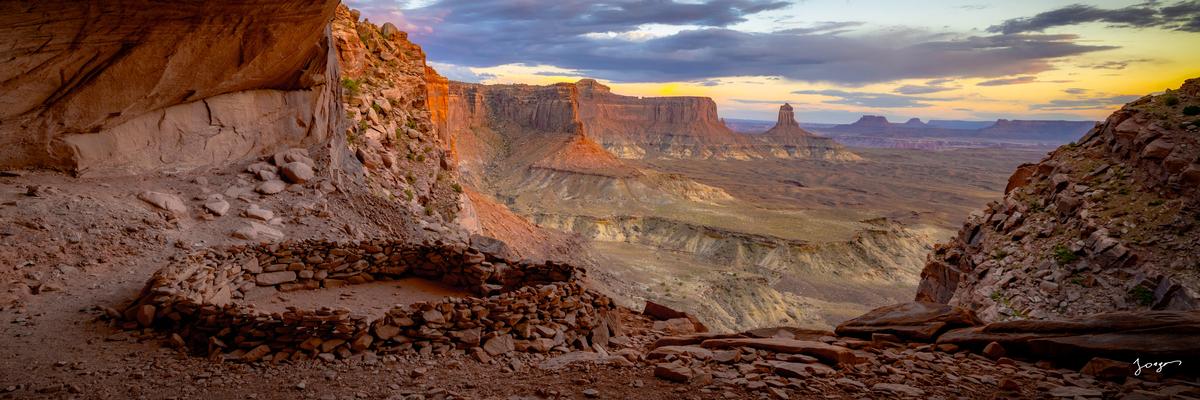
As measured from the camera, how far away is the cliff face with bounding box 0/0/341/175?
1229 cm

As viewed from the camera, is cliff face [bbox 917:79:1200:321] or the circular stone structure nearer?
the circular stone structure

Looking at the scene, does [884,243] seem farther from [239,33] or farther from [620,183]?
[239,33]

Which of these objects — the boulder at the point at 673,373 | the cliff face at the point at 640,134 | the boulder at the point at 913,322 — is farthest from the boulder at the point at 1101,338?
the cliff face at the point at 640,134

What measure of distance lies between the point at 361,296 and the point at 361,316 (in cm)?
324

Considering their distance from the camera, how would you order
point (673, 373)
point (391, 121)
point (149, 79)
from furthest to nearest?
point (391, 121)
point (149, 79)
point (673, 373)

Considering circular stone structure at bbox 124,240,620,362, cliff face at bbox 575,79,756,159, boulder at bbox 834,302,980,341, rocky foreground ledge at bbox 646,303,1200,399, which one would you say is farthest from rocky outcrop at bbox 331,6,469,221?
cliff face at bbox 575,79,756,159

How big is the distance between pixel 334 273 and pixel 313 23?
25.1ft

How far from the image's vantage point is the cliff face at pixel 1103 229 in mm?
12602

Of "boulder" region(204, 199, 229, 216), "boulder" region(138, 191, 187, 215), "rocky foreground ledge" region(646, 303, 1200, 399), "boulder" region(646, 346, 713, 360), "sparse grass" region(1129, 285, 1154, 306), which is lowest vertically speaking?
"sparse grass" region(1129, 285, 1154, 306)

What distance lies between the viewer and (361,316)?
26.6ft

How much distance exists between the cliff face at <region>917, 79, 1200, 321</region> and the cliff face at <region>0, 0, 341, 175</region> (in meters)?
18.0

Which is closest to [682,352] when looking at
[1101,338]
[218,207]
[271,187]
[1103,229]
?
[1101,338]
